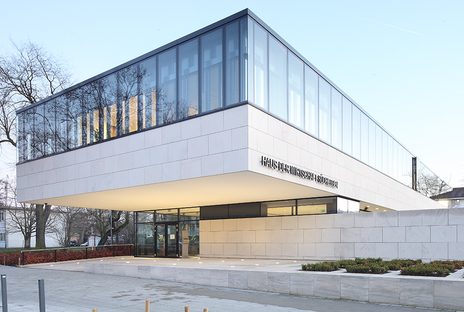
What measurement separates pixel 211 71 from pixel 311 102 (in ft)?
19.4

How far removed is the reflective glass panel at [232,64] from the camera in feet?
53.3

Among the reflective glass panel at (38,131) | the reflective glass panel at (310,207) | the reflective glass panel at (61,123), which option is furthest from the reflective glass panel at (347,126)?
the reflective glass panel at (38,131)

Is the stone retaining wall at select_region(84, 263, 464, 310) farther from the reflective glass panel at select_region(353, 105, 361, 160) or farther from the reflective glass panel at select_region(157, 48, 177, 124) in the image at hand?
the reflective glass panel at select_region(353, 105, 361, 160)

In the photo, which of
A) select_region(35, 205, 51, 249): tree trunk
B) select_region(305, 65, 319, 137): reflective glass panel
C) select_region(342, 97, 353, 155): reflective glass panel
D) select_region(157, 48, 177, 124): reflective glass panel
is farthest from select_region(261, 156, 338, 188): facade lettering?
select_region(35, 205, 51, 249): tree trunk

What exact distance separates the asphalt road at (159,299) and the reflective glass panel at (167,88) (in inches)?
278

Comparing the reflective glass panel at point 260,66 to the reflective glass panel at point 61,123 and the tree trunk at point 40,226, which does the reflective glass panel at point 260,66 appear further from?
the tree trunk at point 40,226

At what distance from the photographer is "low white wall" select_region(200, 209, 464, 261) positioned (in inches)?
706

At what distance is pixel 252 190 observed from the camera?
20016 mm

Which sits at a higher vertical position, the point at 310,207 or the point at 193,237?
the point at 310,207

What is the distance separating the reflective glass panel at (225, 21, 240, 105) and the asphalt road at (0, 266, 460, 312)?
712 centimetres

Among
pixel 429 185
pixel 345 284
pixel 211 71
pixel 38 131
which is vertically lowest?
pixel 345 284

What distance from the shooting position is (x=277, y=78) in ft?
59.0

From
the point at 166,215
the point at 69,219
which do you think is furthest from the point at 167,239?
the point at 69,219

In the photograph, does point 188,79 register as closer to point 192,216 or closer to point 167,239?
point 192,216
